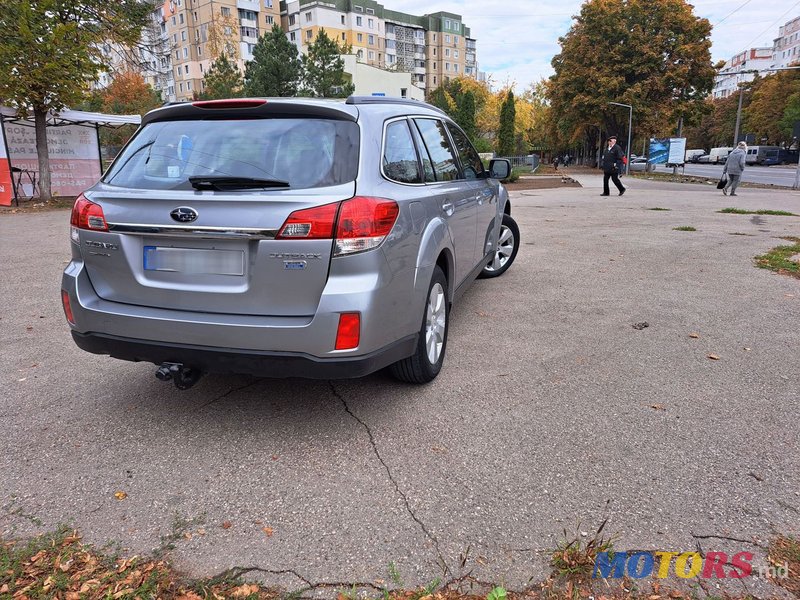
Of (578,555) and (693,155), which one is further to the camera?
(693,155)

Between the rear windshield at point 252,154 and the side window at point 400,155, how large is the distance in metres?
0.28

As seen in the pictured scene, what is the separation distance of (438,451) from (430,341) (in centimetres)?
92

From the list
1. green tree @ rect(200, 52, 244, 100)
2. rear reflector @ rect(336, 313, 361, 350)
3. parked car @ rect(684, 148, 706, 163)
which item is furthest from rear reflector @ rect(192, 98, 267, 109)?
parked car @ rect(684, 148, 706, 163)

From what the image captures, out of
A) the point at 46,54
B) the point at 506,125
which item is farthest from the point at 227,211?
the point at 506,125

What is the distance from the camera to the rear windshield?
9.79ft

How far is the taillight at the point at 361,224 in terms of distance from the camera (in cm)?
283

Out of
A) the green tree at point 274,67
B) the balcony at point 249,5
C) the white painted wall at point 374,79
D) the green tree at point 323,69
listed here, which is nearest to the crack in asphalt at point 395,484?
the green tree at point 274,67

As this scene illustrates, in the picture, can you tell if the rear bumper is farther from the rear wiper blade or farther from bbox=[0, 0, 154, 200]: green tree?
bbox=[0, 0, 154, 200]: green tree

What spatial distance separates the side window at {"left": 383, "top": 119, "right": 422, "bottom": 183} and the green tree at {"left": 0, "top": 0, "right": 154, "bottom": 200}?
1560 cm

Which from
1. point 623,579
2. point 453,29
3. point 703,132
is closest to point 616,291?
point 623,579

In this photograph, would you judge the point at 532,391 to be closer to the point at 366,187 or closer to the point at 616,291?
the point at 366,187

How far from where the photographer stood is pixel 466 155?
5.34 metres

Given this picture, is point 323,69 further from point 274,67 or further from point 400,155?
point 400,155

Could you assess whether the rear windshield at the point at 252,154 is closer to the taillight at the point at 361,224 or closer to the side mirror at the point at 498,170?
the taillight at the point at 361,224
